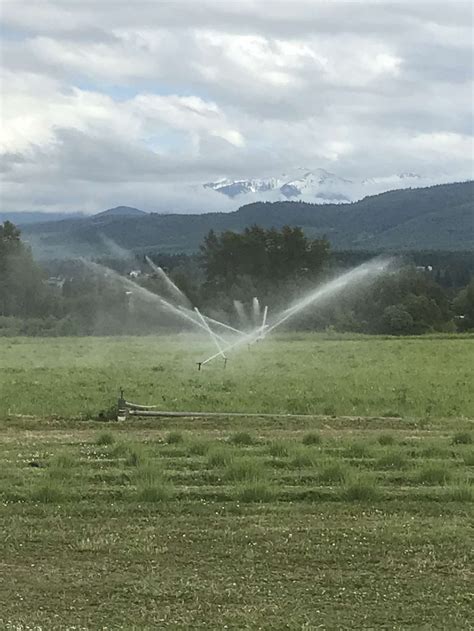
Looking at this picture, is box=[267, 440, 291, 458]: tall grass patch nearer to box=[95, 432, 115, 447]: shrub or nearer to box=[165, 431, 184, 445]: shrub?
box=[165, 431, 184, 445]: shrub

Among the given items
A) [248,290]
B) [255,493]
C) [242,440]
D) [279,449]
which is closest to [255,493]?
[255,493]

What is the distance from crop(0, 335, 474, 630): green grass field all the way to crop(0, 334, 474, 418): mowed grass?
1.40 ft

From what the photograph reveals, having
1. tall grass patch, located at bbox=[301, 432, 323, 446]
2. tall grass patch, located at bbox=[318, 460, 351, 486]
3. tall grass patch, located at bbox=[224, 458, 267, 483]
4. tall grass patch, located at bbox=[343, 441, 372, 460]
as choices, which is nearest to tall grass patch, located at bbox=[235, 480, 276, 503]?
tall grass patch, located at bbox=[224, 458, 267, 483]

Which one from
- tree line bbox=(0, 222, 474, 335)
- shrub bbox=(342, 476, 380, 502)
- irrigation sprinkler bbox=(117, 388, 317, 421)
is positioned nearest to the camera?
shrub bbox=(342, 476, 380, 502)

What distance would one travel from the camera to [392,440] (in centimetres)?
1695

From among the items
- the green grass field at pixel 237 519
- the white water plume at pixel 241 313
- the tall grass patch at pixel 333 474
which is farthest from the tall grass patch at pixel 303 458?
the white water plume at pixel 241 313

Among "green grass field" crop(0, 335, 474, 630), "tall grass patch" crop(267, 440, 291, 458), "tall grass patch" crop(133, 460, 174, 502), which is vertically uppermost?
"tall grass patch" crop(133, 460, 174, 502)

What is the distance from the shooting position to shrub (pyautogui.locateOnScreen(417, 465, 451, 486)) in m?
13.1

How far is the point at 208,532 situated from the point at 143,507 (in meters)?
1.32

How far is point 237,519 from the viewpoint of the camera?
434 inches

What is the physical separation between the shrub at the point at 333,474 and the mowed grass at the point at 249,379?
9038 millimetres

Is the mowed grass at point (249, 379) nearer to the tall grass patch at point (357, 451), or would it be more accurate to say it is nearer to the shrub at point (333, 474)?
the tall grass patch at point (357, 451)

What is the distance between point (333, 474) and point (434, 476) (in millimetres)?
1321

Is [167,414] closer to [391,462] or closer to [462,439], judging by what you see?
[462,439]
